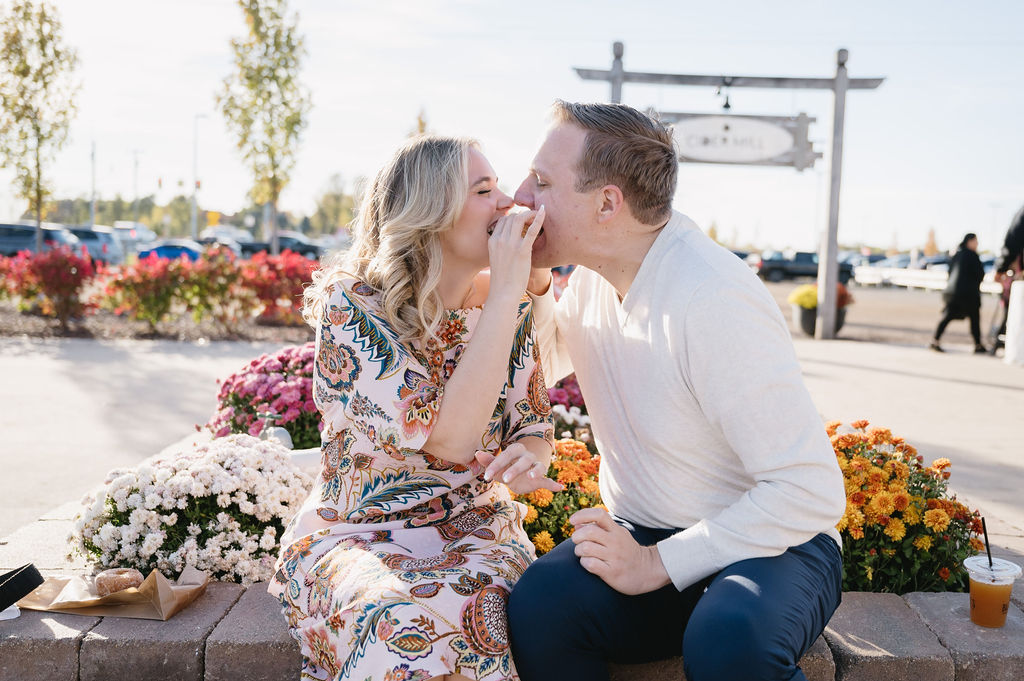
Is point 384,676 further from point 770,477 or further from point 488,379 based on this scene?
point 770,477

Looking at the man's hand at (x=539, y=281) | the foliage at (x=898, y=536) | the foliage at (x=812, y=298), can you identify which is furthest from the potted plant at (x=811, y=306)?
the man's hand at (x=539, y=281)

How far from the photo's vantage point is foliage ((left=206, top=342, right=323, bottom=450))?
4375 millimetres

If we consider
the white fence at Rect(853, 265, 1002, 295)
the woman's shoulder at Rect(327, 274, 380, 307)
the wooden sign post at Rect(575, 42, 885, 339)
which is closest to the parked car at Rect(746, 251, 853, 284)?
the white fence at Rect(853, 265, 1002, 295)

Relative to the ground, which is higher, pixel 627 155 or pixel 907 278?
pixel 627 155

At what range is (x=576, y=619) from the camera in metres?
2.04

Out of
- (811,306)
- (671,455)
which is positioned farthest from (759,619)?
(811,306)

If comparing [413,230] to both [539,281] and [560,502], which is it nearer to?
[539,281]

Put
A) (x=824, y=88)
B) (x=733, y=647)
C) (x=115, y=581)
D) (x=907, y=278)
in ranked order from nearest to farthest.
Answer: (x=733, y=647), (x=115, y=581), (x=824, y=88), (x=907, y=278)

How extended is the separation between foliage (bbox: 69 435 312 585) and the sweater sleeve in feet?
5.10

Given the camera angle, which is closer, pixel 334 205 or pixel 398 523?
pixel 398 523

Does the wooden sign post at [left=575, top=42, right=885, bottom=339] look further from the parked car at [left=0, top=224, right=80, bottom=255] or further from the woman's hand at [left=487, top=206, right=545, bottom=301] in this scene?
the parked car at [left=0, top=224, right=80, bottom=255]

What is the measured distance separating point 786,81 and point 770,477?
1037 cm

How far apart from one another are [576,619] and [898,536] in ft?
4.70

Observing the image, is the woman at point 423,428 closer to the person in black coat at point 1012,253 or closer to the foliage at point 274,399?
the foliage at point 274,399
